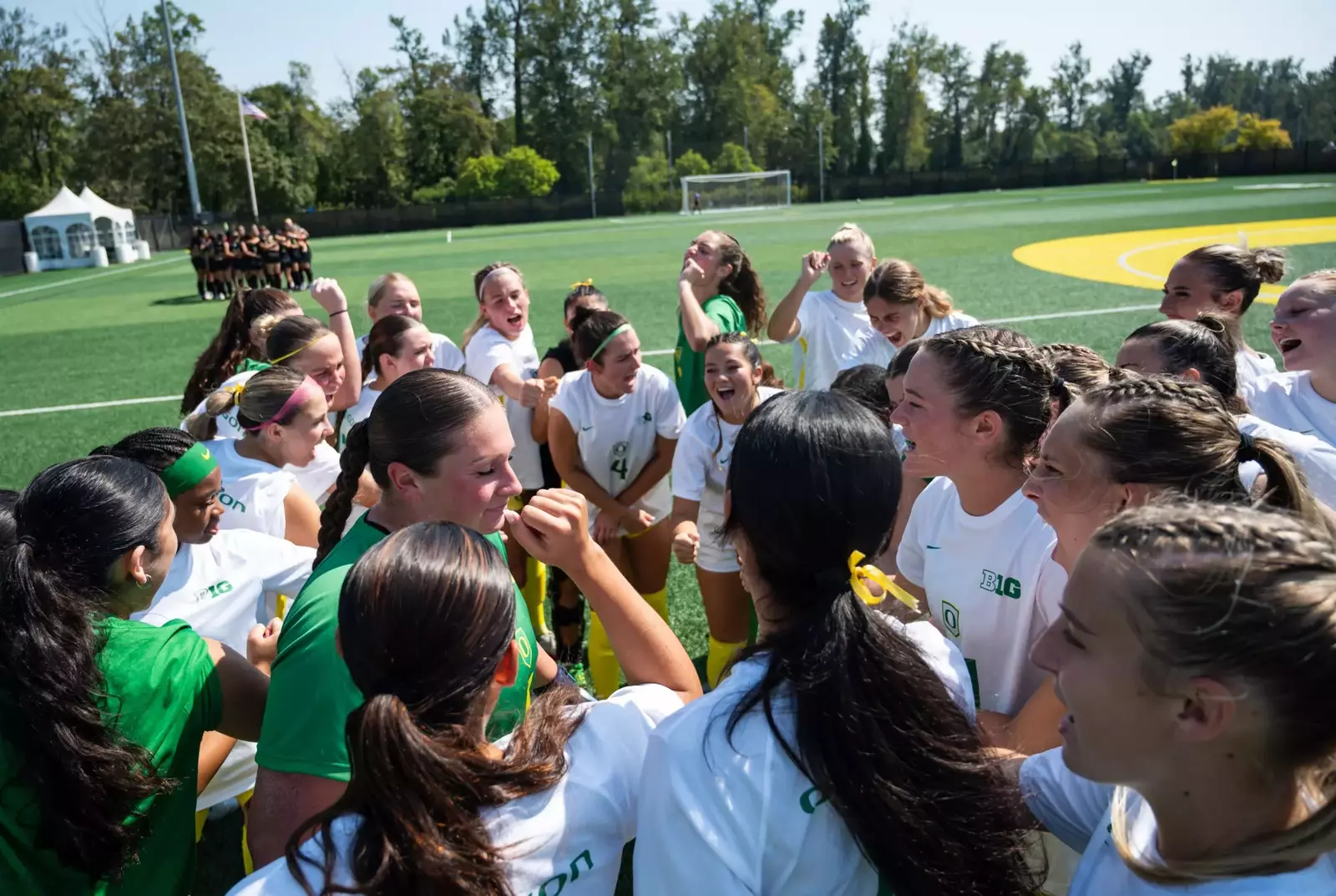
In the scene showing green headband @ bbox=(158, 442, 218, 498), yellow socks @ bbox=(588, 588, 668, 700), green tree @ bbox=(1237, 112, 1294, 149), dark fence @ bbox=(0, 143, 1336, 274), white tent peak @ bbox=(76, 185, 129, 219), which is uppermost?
green tree @ bbox=(1237, 112, 1294, 149)

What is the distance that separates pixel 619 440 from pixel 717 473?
788 millimetres

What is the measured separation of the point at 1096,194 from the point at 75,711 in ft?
181

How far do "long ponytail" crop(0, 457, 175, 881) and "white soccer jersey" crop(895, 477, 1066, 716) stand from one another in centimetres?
225

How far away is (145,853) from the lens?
7.41ft

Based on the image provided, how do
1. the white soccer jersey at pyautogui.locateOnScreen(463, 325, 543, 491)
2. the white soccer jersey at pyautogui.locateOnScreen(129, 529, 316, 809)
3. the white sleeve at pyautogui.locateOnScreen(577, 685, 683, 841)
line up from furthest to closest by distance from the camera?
the white soccer jersey at pyautogui.locateOnScreen(463, 325, 543, 491), the white soccer jersey at pyautogui.locateOnScreen(129, 529, 316, 809), the white sleeve at pyautogui.locateOnScreen(577, 685, 683, 841)

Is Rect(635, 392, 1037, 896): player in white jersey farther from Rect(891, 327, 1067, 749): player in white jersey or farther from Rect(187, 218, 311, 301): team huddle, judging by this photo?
Rect(187, 218, 311, 301): team huddle

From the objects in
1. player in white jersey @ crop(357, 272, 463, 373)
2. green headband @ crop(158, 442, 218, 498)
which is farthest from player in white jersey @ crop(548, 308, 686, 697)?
green headband @ crop(158, 442, 218, 498)

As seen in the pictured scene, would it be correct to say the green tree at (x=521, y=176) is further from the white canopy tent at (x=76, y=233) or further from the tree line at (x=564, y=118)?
the white canopy tent at (x=76, y=233)

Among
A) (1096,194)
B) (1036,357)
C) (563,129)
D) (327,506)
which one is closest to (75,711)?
(327,506)

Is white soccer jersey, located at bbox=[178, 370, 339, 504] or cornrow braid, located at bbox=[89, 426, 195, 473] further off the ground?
cornrow braid, located at bbox=[89, 426, 195, 473]

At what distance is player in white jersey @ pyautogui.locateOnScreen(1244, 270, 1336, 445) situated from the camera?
3715 millimetres

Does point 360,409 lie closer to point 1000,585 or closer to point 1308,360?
point 1000,585

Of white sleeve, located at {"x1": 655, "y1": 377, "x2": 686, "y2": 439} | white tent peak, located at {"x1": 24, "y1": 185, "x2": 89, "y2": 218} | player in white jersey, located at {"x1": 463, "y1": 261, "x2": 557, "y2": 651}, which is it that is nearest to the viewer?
white sleeve, located at {"x1": 655, "y1": 377, "x2": 686, "y2": 439}

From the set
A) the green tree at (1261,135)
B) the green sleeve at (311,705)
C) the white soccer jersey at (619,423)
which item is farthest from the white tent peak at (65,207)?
the green tree at (1261,135)
